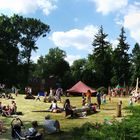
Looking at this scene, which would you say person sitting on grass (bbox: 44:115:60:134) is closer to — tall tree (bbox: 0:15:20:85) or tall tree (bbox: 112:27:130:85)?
tall tree (bbox: 0:15:20:85)

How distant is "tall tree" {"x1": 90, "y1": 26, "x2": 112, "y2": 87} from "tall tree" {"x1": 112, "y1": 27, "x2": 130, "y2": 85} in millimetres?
1982

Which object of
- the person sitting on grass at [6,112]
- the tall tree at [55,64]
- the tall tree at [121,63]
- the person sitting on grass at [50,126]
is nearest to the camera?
the person sitting on grass at [50,126]

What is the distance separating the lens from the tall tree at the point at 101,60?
313ft

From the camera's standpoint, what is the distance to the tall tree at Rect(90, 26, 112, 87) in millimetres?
95250

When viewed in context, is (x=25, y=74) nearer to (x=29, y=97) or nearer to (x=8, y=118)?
→ (x=29, y=97)

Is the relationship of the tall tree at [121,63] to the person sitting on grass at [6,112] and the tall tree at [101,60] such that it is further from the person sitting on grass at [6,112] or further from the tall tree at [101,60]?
the person sitting on grass at [6,112]

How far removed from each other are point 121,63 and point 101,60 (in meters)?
5.16

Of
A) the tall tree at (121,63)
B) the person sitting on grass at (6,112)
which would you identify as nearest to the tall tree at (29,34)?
the tall tree at (121,63)

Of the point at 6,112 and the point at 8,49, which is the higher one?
the point at 8,49

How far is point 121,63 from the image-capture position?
94750 millimetres

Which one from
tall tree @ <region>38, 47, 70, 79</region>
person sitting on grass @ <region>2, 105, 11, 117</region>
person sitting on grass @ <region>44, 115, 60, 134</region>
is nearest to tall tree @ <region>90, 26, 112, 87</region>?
tall tree @ <region>38, 47, 70, 79</region>

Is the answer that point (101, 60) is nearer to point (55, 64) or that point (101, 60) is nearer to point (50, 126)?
point (55, 64)

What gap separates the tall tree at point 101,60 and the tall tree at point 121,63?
1982mm

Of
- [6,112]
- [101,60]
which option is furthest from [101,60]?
[6,112]
